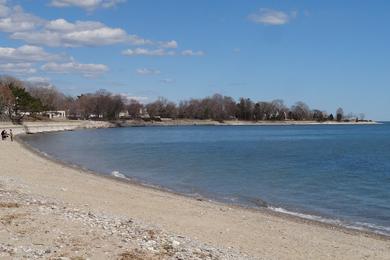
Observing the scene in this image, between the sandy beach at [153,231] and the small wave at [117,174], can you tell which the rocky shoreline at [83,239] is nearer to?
the sandy beach at [153,231]

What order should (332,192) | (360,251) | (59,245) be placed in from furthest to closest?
(332,192), (360,251), (59,245)

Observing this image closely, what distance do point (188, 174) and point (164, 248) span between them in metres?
27.0

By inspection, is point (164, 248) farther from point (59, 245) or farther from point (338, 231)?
point (338, 231)

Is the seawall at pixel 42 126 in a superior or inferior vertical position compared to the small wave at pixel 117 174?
superior

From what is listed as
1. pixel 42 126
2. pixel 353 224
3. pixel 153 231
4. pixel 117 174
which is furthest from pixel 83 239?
pixel 42 126

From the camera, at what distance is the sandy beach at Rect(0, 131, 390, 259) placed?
1088 cm

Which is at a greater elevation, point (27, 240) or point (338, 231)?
point (27, 240)

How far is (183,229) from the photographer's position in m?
15.8

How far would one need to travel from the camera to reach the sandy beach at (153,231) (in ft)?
35.7

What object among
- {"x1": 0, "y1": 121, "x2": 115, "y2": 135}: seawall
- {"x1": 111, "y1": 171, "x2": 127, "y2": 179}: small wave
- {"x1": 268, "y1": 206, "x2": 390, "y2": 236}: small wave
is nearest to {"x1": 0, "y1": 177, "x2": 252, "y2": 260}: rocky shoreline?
{"x1": 268, "y1": 206, "x2": 390, "y2": 236}: small wave

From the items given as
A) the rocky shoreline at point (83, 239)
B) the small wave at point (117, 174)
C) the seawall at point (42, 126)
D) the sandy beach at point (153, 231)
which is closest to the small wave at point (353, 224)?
the sandy beach at point (153, 231)

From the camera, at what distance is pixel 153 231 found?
13344mm

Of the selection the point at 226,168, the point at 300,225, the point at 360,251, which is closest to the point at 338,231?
the point at 300,225

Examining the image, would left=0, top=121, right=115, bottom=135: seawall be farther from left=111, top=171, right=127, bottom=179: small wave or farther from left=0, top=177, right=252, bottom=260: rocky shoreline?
left=0, top=177, right=252, bottom=260: rocky shoreline
